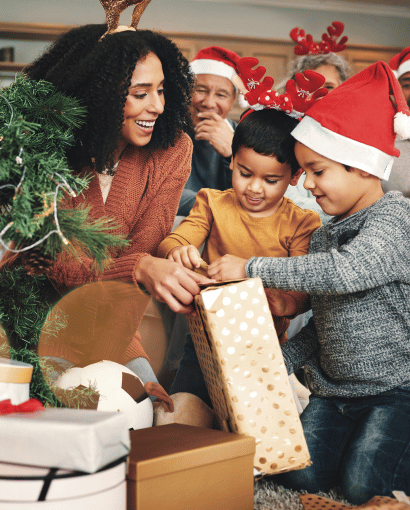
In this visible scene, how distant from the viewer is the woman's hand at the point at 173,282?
0.86 m

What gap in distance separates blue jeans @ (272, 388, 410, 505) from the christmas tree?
49cm

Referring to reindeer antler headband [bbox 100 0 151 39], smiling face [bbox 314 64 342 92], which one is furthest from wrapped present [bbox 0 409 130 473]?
smiling face [bbox 314 64 342 92]

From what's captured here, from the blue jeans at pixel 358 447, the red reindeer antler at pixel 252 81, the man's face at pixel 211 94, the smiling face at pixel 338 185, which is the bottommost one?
the blue jeans at pixel 358 447

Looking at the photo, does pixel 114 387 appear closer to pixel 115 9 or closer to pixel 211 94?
pixel 115 9

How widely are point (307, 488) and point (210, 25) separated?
4070 millimetres

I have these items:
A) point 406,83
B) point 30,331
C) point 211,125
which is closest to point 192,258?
point 30,331

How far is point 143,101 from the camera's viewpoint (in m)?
1.08

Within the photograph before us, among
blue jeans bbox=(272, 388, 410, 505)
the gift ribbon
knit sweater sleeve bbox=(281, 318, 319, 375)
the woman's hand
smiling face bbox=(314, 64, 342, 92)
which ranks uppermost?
smiling face bbox=(314, 64, 342, 92)

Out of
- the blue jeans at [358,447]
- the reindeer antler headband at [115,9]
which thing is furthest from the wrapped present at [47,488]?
the reindeer antler headband at [115,9]

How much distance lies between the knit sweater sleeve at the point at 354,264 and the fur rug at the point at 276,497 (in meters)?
0.39

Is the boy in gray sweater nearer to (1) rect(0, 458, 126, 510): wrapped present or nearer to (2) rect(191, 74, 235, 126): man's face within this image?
(1) rect(0, 458, 126, 510): wrapped present

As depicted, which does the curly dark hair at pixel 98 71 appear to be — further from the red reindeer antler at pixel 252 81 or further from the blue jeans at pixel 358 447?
the blue jeans at pixel 358 447

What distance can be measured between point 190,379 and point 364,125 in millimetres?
749

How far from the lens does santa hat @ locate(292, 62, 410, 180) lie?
1.01m
